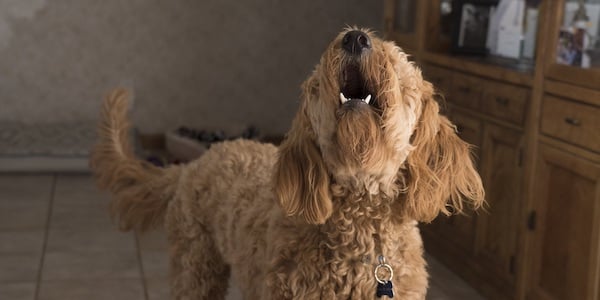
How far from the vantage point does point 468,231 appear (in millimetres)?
3631

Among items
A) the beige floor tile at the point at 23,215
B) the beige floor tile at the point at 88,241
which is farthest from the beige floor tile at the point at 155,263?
the beige floor tile at the point at 23,215

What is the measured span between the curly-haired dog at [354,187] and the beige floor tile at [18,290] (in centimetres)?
148

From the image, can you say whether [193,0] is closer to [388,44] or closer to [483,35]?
[483,35]

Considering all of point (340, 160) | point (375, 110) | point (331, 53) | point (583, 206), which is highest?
point (331, 53)

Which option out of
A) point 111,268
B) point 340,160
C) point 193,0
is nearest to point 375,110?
point 340,160

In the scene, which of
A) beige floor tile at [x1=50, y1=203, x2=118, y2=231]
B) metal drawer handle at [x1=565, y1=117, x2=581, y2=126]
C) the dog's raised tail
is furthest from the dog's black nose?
beige floor tile at [x1=50, y1=203, x2=118, y2=231]

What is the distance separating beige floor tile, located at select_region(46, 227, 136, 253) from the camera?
3896mm

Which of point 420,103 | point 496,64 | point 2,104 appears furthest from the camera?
point 2,104

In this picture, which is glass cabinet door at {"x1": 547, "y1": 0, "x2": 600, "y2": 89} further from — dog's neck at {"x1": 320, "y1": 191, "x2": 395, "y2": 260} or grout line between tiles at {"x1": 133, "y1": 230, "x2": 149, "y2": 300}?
grout line between tiles at {"x1": 133, "y1": 230, "x2": 149, "y2": 300}

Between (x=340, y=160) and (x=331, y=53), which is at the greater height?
(x=331, y=53)

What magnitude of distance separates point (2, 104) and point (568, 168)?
13.4ft

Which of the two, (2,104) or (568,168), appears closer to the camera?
(568,168)

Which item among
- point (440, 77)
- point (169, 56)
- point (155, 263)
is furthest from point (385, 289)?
point (169, 56)

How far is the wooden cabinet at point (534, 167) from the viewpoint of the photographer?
281cm
